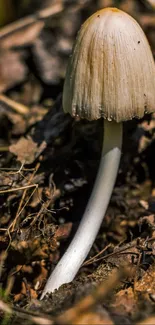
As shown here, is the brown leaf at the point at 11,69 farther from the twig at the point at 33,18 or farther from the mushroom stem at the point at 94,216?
the mushroom stem at the point at 94,216

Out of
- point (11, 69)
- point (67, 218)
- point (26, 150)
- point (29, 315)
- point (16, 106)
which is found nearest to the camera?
point (29, 315)

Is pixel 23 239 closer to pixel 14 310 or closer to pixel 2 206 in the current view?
pixel 2 206

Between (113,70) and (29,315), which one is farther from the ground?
(113,70)

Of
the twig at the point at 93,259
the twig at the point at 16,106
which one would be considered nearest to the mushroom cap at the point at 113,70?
A: the twig at the point at 93,259

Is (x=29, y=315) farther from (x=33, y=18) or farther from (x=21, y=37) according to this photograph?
(x=21, y=37)

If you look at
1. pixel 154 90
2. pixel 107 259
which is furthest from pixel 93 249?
pixel 154 90

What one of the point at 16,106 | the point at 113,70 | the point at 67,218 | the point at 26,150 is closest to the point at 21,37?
the point at 16,106

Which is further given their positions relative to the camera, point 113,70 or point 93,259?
point 93,259

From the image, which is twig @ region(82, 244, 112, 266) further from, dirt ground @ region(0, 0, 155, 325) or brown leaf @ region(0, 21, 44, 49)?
brown leaf @ region(0, 21, 44, 49)
